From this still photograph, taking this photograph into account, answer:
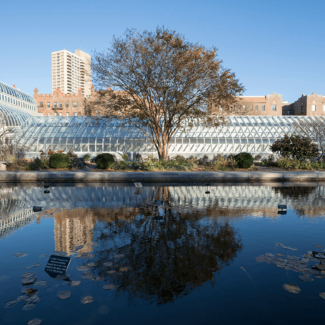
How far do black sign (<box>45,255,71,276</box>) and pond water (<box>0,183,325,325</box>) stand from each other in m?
0.02

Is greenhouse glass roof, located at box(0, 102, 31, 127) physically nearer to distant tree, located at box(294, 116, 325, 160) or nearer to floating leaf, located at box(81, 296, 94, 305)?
distant tree, located at box(294, 116, 325, 160)

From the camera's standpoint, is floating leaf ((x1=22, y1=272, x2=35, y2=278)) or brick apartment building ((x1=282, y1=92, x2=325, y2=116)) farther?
brick apartment building ((x1=282, y1=92, x2=325, y2=116))

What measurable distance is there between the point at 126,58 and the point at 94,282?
19.3 meters

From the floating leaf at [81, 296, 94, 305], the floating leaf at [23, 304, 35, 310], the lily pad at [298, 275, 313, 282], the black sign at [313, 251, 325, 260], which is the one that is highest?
the black sign at [313, 251, 325, 260]

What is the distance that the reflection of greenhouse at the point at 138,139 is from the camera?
31891 mm

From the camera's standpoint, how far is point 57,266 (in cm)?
414

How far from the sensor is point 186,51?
66.9ft

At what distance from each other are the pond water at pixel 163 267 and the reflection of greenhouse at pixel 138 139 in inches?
938

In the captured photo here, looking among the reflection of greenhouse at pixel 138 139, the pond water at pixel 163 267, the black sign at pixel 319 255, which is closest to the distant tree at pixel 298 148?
the reflection of greenhouse at pixel 138 139

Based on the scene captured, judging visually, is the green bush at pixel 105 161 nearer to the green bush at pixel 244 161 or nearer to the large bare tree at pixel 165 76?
the large bare tree at pixel 165 76

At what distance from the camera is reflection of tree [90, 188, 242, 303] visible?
149 inches

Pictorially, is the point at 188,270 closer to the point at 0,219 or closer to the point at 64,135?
the point at 0,219

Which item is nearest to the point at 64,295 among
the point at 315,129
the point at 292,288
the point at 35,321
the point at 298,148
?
the point at 35,321

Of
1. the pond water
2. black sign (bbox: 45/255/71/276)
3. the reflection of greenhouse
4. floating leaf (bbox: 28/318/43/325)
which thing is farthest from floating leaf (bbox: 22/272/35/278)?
the reflection of greenhouse
